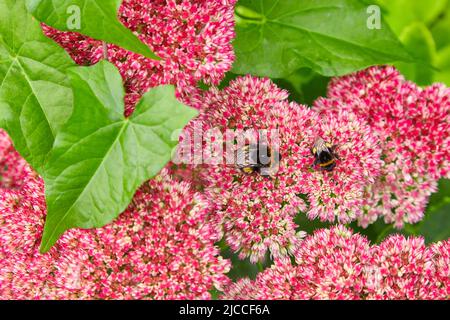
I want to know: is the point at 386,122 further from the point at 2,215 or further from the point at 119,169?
the point at 2,215

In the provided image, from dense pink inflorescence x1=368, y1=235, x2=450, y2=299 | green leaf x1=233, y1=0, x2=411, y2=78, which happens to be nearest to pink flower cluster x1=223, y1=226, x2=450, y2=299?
dense pink inflorescence x1=368, y1=235, x2=450, y2=299

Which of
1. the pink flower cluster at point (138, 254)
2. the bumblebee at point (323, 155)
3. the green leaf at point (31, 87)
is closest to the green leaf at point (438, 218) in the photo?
the bumblebee at point (323, 155)

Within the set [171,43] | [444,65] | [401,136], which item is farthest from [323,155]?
[444,65]

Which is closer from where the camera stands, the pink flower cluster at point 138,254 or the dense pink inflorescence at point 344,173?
the pink flower cluster at point 138,254

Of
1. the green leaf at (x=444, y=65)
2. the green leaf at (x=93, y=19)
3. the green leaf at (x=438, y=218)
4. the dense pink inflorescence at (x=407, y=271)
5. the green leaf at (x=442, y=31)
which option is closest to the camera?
the green leaf at (x=93, y=19)

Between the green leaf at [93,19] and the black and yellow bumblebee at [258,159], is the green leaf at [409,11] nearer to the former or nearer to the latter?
the black and yellow bumblebee at [258,159]
